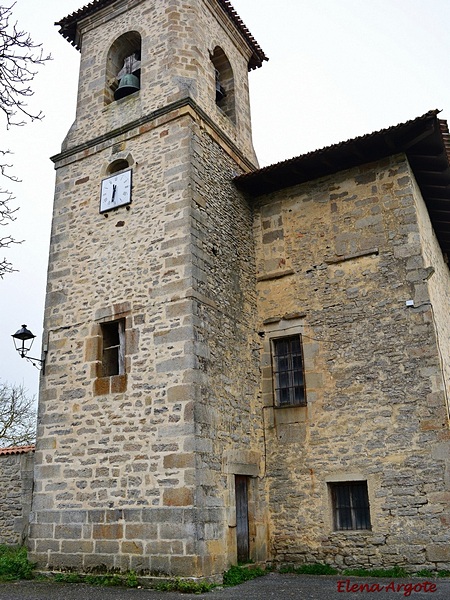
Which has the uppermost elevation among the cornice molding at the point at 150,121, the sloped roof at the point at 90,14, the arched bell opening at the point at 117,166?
the sloped roof at the point at 90,14

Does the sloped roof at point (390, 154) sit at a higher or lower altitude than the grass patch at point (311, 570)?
higher

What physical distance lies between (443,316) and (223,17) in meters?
7.17

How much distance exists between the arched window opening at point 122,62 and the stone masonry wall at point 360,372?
12.2 feet

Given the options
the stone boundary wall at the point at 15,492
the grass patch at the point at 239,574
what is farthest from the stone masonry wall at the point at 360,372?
the stone boundary wall at the point at 15,492

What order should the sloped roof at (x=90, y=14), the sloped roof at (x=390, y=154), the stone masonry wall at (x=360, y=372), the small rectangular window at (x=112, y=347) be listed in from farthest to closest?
the sloped roof at (x=90, y=14)
the sloped roof at (x=390, y=154)
the small rectangular window at (x=112, y=347)
the stone masonry wall at (x=360, y=372)

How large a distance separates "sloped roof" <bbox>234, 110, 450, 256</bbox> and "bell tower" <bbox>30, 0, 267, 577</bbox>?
0.73 metres

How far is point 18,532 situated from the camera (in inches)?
413

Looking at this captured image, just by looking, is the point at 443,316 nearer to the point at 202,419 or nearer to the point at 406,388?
the point at 406,388

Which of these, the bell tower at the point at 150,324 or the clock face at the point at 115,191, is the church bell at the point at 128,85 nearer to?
the bell tower at the point at 150,324

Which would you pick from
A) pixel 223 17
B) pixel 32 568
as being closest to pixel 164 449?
pixel 32 568

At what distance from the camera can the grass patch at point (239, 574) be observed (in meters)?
7.09

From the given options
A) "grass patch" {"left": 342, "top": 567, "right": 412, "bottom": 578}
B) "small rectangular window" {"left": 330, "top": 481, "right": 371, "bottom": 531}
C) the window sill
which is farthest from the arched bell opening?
"grass patch" {"left": 342, "top": 567, "right": 412, "bottom": 578}

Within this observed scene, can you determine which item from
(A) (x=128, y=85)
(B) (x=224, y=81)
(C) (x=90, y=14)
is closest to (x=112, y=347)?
(A) (x=128, y=85)

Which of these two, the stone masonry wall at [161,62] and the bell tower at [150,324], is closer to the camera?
the bell tower at [150,324]
